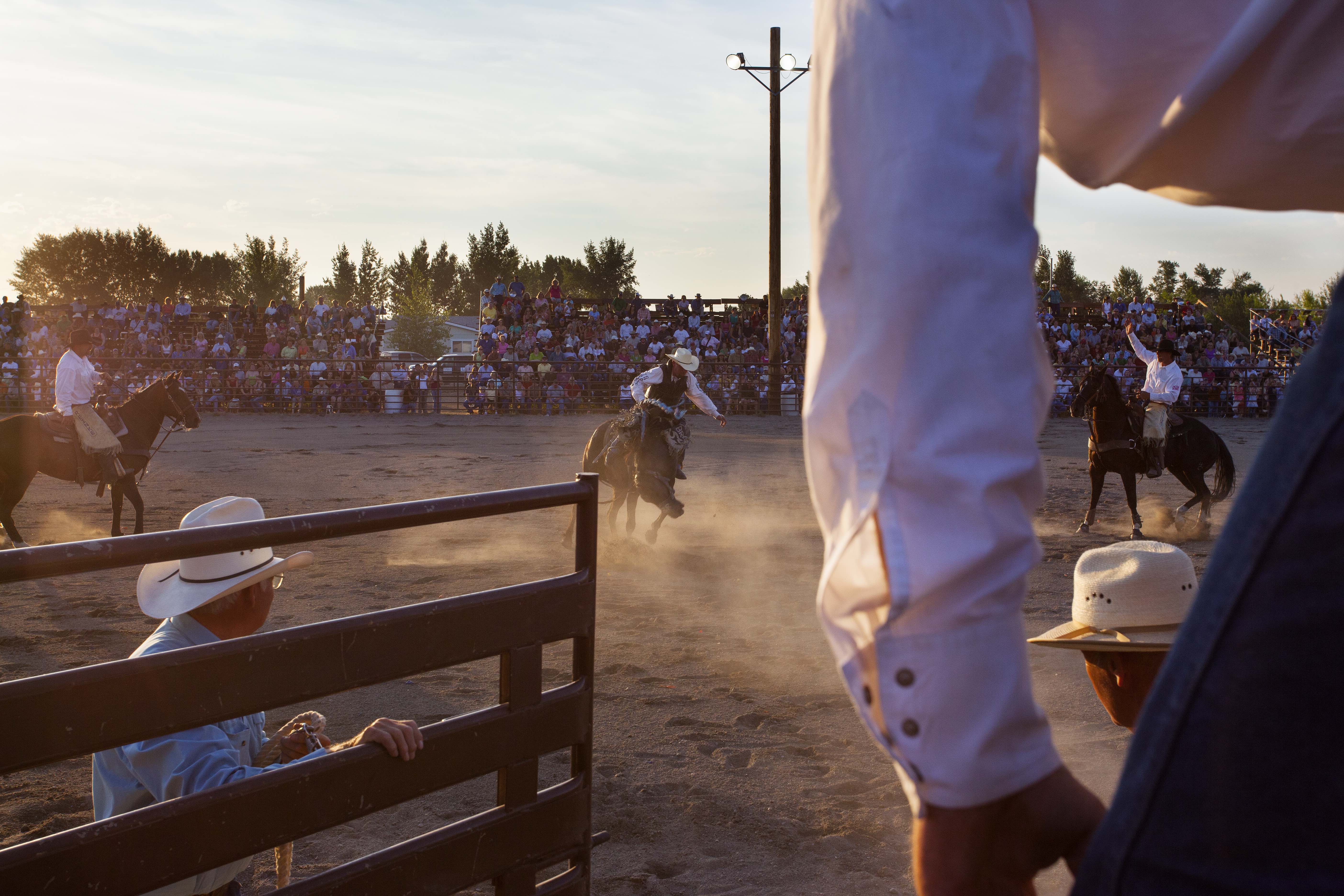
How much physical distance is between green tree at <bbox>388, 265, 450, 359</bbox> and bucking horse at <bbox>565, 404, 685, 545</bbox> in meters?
46.2

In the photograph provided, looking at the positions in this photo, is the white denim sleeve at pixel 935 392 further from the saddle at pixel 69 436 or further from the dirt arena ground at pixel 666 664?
the saddle at pixel 69 436

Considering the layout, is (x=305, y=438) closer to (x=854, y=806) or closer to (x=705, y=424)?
(x=705, y=424)

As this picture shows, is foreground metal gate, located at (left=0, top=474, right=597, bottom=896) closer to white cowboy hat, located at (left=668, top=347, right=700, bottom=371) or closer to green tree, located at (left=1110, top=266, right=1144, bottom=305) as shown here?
white cowboy hat, located at (left=668, top=347, right=700, bottom=371)

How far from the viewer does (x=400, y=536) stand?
10.1 m

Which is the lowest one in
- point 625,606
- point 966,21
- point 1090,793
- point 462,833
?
point 625,606

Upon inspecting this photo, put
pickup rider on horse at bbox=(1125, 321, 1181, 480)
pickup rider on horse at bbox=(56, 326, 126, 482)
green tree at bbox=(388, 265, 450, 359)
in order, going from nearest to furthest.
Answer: pickup rider on horse at bbox=(56, 326, 126, 482)
pickup rider on horse at bbox=(1125, 321, 1181, 480)
green tree at bbox=(388, 265, 450, 359)

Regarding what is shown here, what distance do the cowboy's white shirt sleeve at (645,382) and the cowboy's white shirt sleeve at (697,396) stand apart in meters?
0.29

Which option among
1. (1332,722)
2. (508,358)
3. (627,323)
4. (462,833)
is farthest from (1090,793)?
(627,323)

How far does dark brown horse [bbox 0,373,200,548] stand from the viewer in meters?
9.48

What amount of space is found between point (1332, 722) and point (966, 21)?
1.67 ft

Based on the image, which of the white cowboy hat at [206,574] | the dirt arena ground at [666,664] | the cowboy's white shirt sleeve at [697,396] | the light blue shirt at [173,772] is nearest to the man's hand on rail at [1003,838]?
the dirt arena ground at [666,664]

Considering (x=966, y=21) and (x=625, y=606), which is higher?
(x=966, y=21)

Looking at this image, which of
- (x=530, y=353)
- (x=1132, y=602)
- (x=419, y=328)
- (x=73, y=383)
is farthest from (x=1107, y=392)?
(x=419, y=328)

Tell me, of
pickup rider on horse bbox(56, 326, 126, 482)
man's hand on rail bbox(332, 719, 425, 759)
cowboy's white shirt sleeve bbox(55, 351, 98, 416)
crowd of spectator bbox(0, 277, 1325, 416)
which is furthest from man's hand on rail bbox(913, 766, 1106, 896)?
crowd of spectator bbox(0, 277, 1325, 416)
